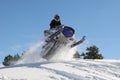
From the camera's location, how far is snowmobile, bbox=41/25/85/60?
18.6 metres

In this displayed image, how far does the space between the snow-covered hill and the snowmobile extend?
366 cm

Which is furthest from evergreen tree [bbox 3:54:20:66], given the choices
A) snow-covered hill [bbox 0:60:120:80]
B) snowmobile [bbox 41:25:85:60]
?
snow-covered hill [bbox 0:60:120:80]

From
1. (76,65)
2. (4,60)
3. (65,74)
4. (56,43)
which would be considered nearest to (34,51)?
(56,43)

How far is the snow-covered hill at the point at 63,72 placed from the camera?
1165 cm

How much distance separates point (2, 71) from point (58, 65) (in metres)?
2.73

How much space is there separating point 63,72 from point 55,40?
6141 millimetres

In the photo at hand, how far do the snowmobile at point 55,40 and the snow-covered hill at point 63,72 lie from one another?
144 inches

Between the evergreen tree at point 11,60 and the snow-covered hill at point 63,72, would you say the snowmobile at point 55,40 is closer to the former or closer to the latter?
the snow-covered hill at point 63,72

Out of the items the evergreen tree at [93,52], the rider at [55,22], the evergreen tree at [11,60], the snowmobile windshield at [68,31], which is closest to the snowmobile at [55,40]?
the snowmobile windshield at [68,31]

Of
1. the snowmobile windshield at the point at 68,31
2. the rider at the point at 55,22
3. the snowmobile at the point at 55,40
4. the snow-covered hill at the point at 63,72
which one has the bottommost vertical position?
the snow-covered hill at the point at 63,72

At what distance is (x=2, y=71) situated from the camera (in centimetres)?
1218

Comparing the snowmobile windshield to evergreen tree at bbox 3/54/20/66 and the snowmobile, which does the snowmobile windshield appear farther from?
evergreen tree at bbox 3/54/20/66

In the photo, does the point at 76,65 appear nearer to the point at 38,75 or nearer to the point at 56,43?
the point at 38,75

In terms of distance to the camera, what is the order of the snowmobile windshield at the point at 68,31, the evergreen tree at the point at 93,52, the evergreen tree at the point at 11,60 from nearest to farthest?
the snowmobile windshield at the point at 68,31, the evergreen tree at the point at 11,60, the evergreen tree at the point at 93,52
